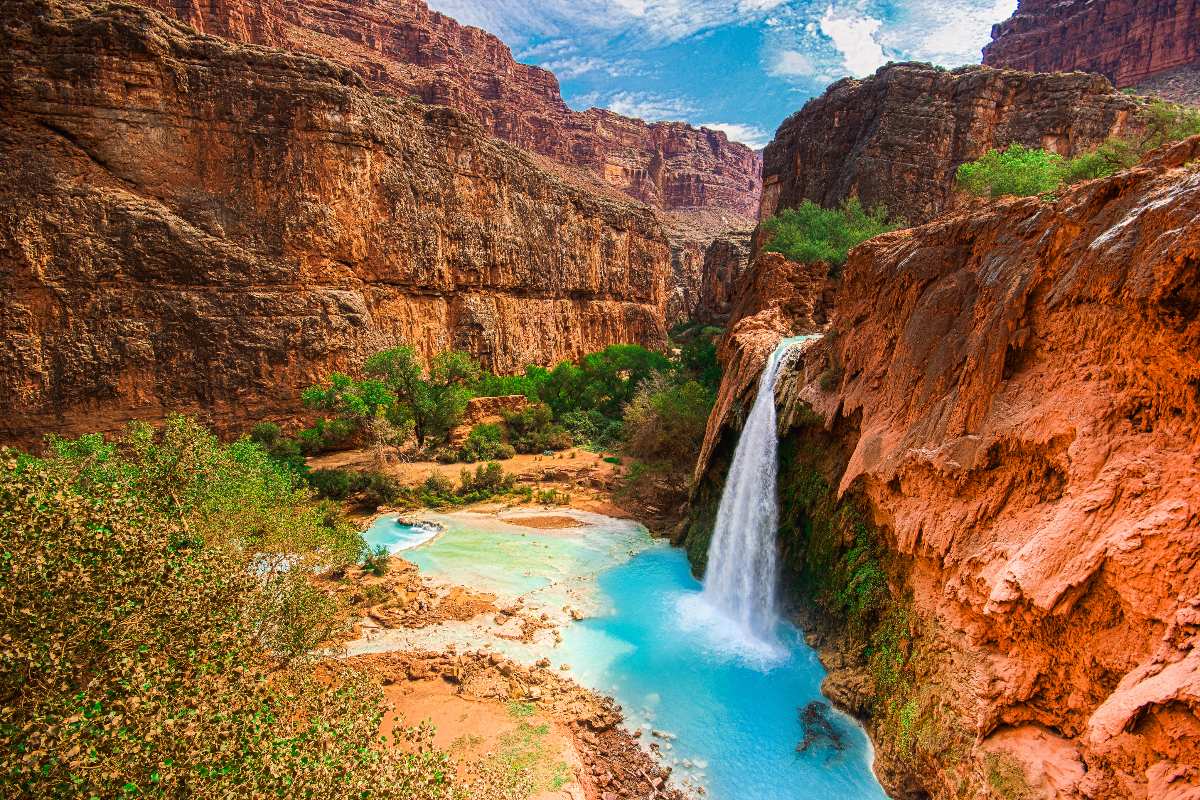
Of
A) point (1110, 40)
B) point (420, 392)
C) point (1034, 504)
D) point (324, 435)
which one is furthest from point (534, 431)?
point (1110, 40)

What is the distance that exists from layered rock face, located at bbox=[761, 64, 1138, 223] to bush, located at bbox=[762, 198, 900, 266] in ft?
11.3

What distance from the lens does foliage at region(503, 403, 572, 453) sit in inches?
1099

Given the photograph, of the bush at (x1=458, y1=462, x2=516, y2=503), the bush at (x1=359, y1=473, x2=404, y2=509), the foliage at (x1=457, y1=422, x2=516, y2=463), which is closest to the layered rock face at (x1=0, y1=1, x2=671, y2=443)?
the foliage at (x1=457, y1=422, x2=516, y2=463)

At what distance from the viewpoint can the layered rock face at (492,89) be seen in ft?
151

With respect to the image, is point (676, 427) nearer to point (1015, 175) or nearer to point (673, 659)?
point (673, 659)

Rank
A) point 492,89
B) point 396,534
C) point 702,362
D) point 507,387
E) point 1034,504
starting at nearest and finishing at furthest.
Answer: point 1034,504
point 396,534
point 702,362
point 507,387
point 492,89

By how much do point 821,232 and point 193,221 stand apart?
2745cm

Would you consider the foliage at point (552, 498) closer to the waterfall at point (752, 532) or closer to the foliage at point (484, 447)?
the foliage at point (484, 447)

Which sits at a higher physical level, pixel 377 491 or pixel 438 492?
pixel 377 491

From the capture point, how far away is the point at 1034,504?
6.30 meters

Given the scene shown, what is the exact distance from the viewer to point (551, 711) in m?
9.45

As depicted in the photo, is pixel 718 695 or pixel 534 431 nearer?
pixel 718 695

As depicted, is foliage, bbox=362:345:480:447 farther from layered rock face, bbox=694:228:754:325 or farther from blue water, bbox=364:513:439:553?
layered rock face, bbox=694:228:754:325

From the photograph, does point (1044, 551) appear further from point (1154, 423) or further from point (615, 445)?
point (615, 445)
